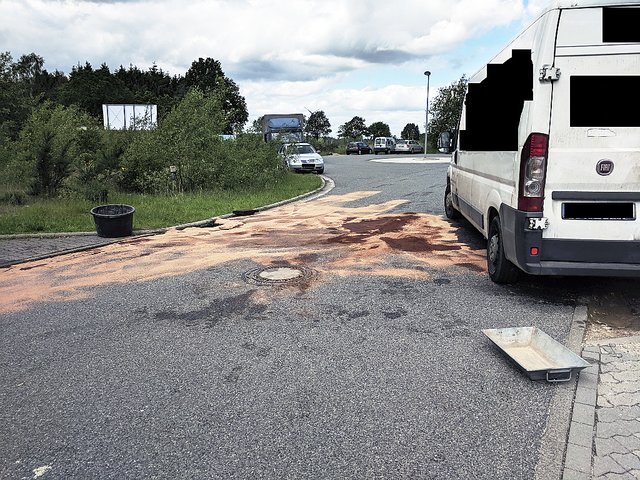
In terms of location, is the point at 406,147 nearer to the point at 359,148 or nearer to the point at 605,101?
the point at 359,148

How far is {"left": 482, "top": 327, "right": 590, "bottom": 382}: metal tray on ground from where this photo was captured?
3.67 metres

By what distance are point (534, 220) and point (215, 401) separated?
3271mm

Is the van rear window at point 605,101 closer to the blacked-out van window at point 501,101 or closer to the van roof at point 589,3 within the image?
the blacked-out van window at point 501,101

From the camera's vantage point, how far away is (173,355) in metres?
4.24

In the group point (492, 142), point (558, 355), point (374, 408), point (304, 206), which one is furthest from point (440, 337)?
point (304, 206)

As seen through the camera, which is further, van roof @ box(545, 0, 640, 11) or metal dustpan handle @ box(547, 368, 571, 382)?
van roof @ box(545, 0, 640, 11)

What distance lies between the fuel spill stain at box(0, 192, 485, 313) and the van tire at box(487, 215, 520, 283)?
0.67m

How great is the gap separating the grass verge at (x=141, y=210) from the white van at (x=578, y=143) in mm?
7991

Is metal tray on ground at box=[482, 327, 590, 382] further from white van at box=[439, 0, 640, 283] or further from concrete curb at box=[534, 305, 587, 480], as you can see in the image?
white van at box=[439, 0, 640, 283]

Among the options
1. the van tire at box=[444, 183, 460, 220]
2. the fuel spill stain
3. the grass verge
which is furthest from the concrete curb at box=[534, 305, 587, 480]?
the grass verge

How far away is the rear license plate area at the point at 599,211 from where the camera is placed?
4.70 metres

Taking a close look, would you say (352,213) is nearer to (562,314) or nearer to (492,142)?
(492,142)

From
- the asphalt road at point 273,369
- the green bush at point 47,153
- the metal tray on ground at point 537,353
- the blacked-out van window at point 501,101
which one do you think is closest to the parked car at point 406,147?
the green bush at point 47,153

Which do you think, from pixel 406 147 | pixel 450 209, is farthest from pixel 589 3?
pixel 406 147
